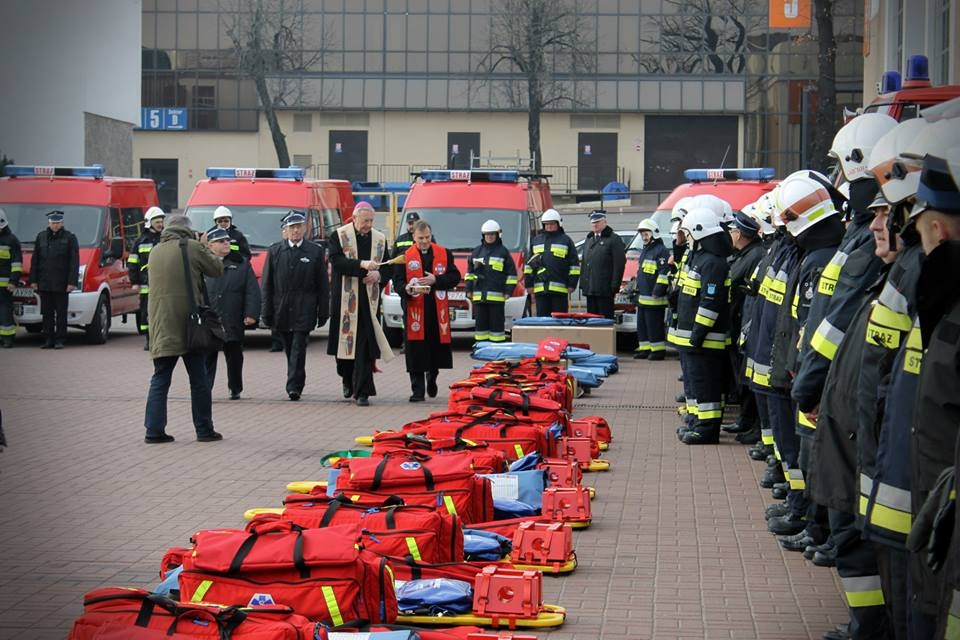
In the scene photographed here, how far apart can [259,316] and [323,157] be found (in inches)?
1930

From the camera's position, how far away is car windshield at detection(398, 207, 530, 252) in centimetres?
2280

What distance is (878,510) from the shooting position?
15.3 ft

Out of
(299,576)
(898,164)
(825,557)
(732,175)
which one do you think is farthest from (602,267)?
(898,164)

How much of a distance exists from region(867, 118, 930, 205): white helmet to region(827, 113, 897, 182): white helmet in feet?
5.22

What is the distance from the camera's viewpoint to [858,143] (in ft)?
25.0

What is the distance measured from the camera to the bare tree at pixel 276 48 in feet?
181

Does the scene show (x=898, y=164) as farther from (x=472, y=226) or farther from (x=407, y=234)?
(x=472, y=226)

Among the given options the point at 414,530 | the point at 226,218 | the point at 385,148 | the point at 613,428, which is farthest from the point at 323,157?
the point at 414,530

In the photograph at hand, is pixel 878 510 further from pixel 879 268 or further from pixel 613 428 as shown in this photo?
pixel 613 428

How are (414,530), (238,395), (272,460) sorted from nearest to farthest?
1. (414,530)
2. (272,460)
3. (238,395)

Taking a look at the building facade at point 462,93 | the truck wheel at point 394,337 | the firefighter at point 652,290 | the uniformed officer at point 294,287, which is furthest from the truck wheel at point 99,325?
the building facade at point 462,93

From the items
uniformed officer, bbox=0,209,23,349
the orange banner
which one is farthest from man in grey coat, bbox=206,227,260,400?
the orange banner

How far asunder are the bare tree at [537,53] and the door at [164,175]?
14425mm

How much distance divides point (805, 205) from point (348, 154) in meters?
56.9
